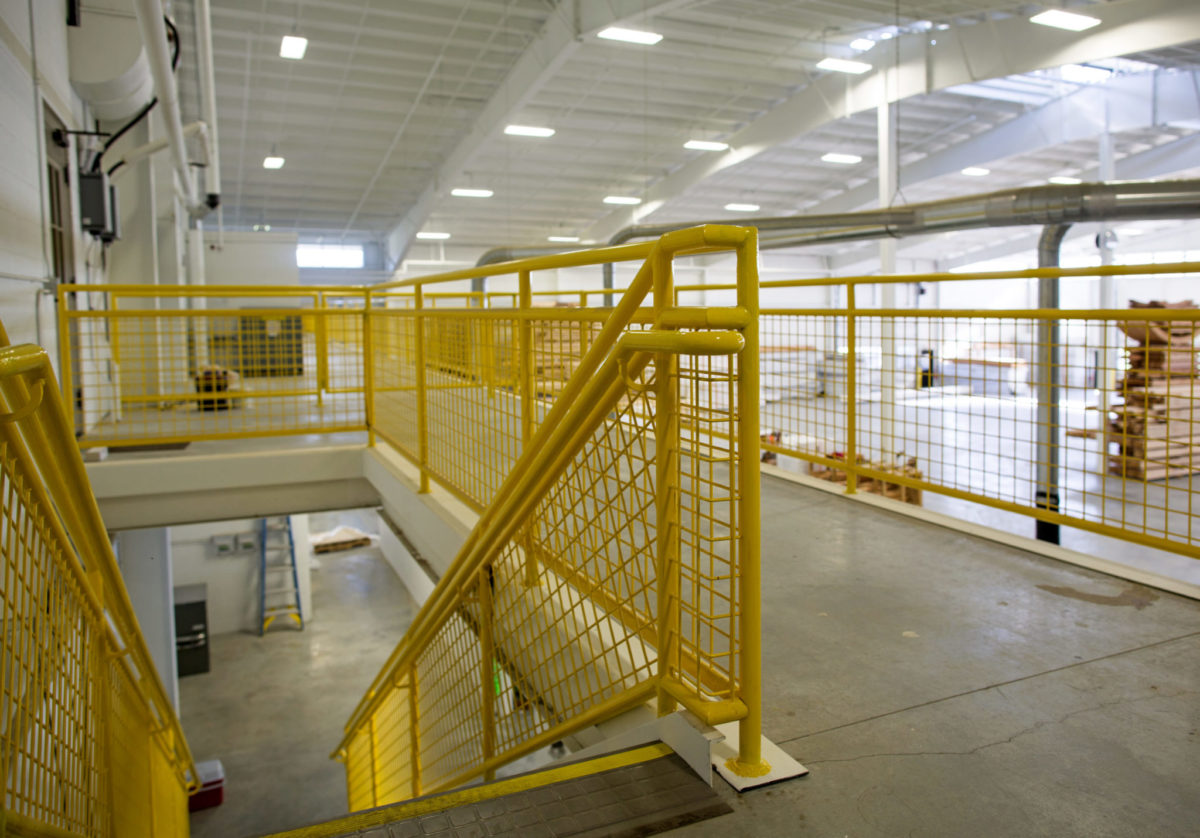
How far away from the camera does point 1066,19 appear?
1112 centimetres

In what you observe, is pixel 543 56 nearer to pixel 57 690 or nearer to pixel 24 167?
pixel 24 167

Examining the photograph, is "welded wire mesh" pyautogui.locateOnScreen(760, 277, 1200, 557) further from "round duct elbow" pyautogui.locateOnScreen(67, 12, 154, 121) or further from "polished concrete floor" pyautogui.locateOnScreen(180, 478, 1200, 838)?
"round duct elbow" pyautogui.locateOnScreen(67, 12, 154, 121)

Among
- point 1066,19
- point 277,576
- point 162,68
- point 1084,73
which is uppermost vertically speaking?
point 1084,73

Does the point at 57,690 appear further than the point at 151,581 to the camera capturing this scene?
No

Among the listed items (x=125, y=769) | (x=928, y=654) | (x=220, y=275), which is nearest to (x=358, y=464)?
(x=125, y=769)

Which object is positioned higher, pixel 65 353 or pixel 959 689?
pixel 65 353

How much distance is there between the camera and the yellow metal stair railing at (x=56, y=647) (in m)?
1.77

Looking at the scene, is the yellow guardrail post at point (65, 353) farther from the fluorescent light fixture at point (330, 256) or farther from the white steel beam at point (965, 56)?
the fluorescent light fixture at point (330, 256)

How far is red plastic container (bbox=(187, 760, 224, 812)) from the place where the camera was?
30.8ft

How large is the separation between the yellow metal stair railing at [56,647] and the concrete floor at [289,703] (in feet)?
15.7

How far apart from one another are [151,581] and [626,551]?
6.19 m

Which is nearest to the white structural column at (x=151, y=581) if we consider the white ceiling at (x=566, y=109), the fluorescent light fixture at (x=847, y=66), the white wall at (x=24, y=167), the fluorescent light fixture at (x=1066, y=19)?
the white wall at (x=24, y=167)

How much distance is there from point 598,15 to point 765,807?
1098cm

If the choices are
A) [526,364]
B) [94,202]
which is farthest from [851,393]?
[94,202]
